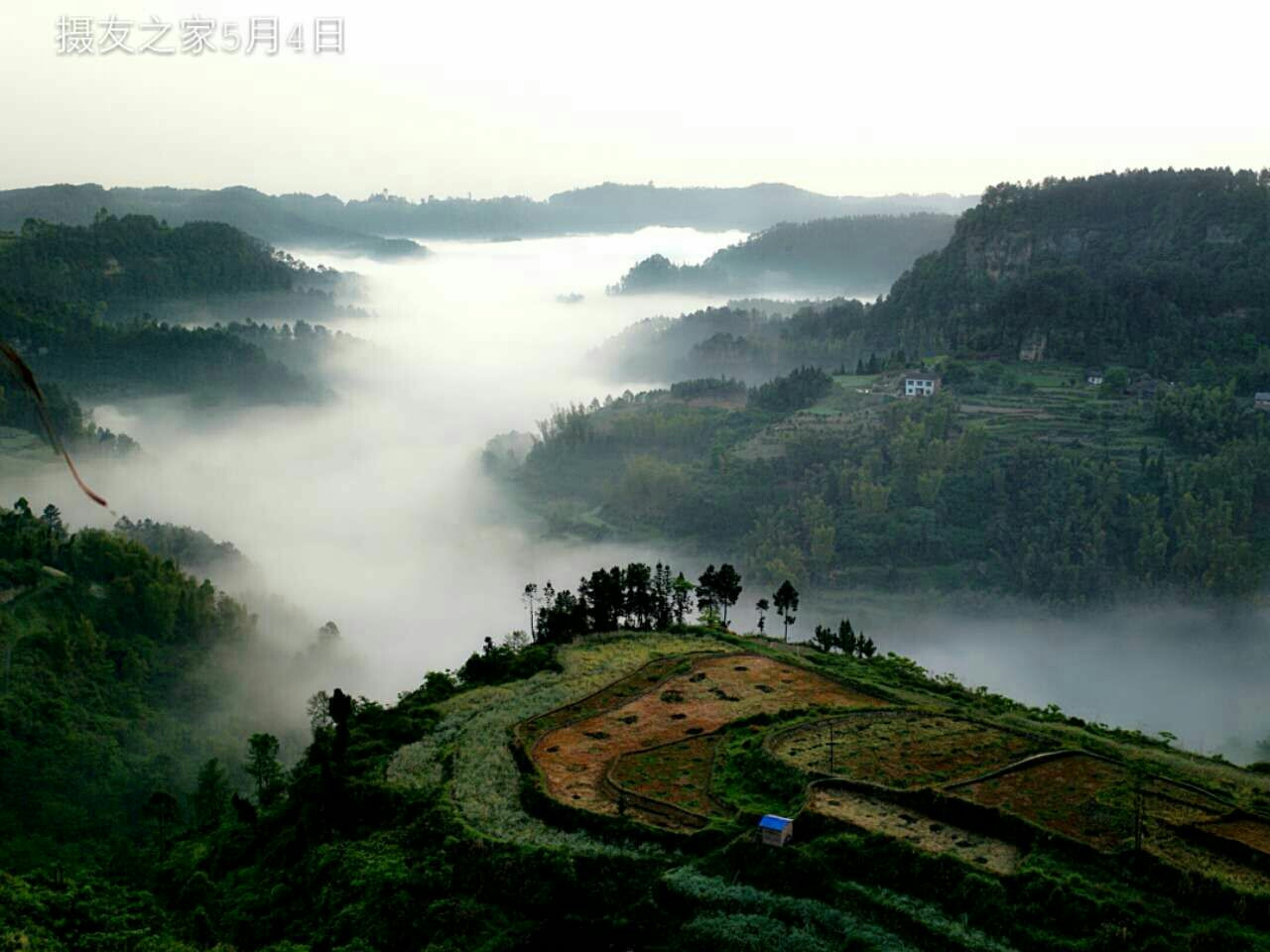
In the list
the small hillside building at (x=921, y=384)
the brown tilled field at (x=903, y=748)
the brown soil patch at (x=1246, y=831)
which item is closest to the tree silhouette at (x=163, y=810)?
the brown tilled field at (x=903, y=748)

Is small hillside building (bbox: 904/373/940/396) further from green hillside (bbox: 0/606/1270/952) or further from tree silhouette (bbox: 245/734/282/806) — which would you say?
tree silhouette (bbox: 245/734/282/806)

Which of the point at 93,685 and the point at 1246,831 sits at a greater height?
the point at 1246,831

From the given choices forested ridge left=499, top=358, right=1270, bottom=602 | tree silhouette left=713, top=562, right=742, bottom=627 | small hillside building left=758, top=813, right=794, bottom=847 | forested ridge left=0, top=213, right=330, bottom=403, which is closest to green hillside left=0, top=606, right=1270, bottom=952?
small hillside building left=758, top=813, right=794, bottom=847

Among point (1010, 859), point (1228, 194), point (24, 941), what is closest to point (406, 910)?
point (24, 941)

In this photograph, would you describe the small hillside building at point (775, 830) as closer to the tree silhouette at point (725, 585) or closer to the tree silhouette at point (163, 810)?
the tree silhouette at point (163, 810)

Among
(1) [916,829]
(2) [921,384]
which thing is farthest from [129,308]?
(1) [916,829]

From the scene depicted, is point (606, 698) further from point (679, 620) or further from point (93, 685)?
point (93, 685)

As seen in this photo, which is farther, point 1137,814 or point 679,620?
point 679,620
